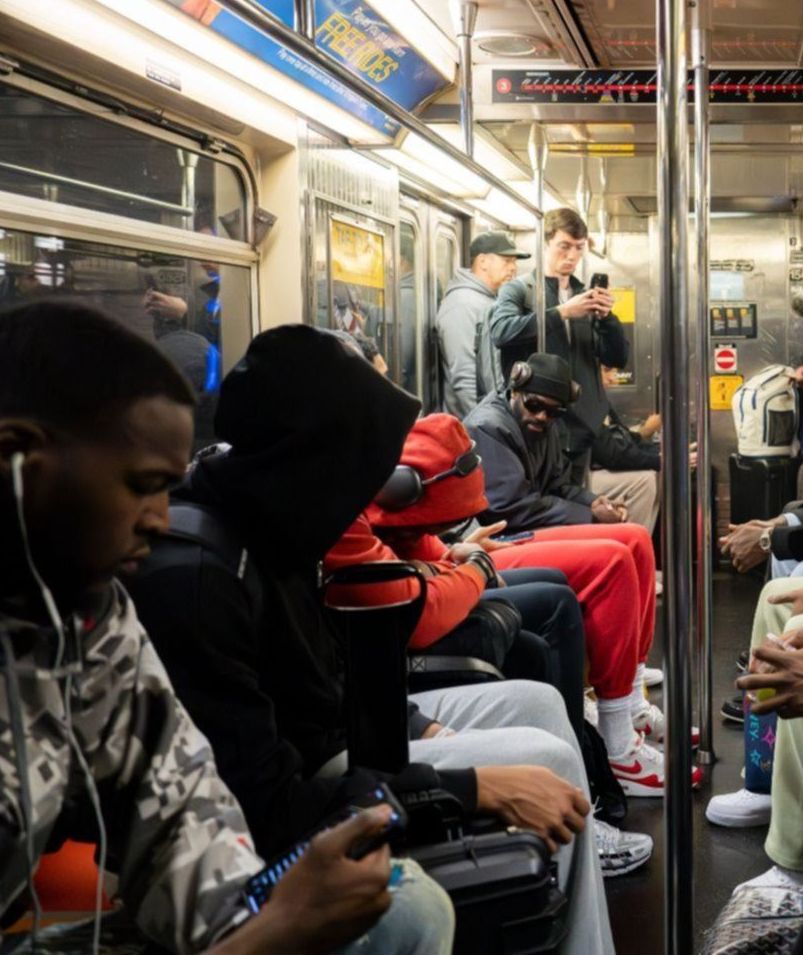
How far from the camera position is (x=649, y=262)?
813 cm

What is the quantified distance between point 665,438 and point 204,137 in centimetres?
243

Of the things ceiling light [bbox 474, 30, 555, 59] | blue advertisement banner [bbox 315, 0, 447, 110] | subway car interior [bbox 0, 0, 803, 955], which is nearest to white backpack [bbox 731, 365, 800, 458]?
subway car interior [bbox 0, 0, 803, 955]

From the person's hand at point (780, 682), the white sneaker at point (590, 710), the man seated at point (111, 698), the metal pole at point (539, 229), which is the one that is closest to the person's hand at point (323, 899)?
the man seated at point (111, 698)

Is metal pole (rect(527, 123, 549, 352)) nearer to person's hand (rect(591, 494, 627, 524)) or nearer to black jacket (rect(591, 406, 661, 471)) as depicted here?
black jacket (rect(591, 406, 661, 471))

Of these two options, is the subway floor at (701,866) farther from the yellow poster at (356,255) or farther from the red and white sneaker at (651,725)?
the yellow poster at (356,255)

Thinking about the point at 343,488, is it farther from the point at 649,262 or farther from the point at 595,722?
the point at 649,262

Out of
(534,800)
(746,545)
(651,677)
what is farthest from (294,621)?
(651,677)

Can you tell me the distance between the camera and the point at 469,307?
256 inches

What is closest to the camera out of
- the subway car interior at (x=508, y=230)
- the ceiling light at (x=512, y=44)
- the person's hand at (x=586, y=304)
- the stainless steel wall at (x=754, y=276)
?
the subway car interior at (x=508, y=230)

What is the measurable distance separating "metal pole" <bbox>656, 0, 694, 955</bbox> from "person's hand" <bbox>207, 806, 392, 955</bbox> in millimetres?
740

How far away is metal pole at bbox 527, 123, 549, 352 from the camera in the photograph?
6039 mm

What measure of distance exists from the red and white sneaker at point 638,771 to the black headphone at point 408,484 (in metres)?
1.19

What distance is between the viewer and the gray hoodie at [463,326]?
6.48 m

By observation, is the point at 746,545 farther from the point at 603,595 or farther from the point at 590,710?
the point at 590,710
